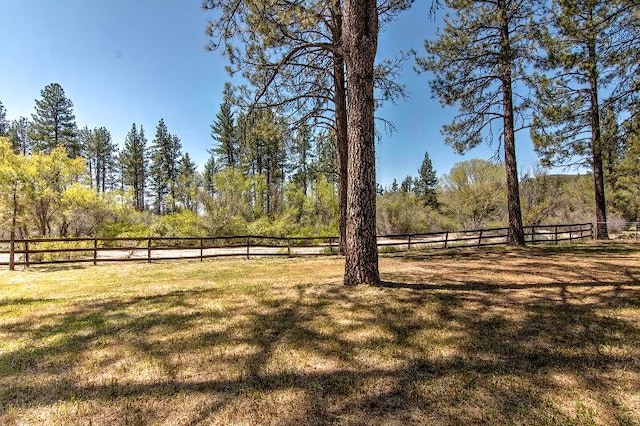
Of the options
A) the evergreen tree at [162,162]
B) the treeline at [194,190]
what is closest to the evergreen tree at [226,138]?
the treeline at [194,190]

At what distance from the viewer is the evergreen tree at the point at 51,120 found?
36.8 meters

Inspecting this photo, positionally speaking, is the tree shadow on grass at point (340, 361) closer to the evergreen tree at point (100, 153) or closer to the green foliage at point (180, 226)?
the green foliage at point (180, 226)

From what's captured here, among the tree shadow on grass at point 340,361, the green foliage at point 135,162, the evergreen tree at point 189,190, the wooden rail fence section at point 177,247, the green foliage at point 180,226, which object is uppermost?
the green foliage at point 135,162

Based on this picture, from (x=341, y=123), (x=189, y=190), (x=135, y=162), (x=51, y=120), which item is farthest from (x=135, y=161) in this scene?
(x=341, y=123)

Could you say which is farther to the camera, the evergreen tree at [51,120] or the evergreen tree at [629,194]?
the evergreen tree at [51,120]

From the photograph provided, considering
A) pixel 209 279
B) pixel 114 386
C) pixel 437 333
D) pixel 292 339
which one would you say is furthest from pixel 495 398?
pixel 209 279

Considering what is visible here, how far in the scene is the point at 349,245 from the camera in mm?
5824

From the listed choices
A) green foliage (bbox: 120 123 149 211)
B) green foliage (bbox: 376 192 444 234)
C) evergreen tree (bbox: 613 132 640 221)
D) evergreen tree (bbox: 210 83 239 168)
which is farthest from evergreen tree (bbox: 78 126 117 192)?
evergreen tree (bbox: 613 132 640 221)

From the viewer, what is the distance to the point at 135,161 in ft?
154

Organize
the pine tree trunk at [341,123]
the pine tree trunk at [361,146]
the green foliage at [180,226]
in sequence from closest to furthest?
the pine tree trunk at [361,146] < the pine tree trunk at [341,123] < the green foliage at [180,226]

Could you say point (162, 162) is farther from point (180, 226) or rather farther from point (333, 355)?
point (333, 355)

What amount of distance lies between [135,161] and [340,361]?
5205 cm

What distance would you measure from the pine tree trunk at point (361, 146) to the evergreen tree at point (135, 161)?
48358 mm

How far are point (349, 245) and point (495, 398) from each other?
11.6 ft
